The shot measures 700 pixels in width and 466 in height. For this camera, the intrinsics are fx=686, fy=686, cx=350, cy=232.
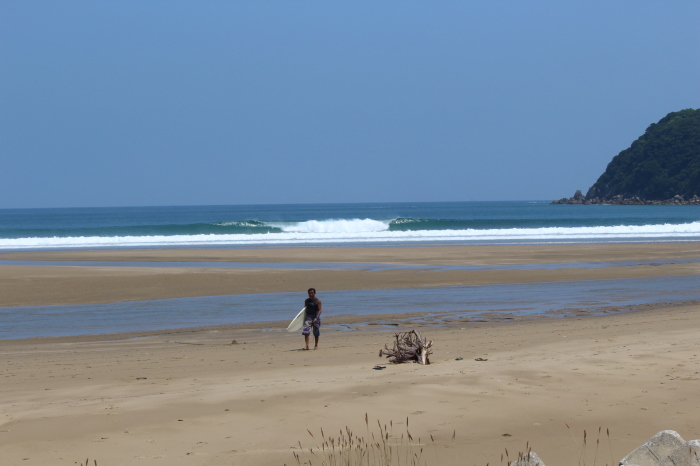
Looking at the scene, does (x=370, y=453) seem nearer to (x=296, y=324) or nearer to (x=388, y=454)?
(x=388, y=454)

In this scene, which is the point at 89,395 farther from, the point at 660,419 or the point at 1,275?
A: the point at 1,275

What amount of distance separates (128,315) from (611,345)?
963cm

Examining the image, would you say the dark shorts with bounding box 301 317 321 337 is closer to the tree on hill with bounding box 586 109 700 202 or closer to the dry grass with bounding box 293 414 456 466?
the dry grass with bounding box 293 414 456 466

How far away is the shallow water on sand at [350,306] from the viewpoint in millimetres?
13133

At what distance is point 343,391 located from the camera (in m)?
6.53

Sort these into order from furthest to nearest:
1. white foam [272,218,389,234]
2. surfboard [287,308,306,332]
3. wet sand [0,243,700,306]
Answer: white foam [272,218,389,234] < wet sand [0,243,700,306] < surfboard [287,308,306,332]

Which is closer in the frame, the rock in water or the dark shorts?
the rock in water

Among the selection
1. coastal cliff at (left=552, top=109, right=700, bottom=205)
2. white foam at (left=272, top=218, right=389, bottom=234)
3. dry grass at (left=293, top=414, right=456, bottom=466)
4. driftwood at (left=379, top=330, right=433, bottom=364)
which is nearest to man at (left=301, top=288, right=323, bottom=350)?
driftwood at (left=379, top=330, right=433, bottom=364)

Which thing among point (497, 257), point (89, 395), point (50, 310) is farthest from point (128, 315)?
point (497, 257)

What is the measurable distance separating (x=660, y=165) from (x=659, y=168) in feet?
4.21

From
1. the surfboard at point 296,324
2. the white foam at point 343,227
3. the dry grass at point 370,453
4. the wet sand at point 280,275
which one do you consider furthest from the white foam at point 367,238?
the dry grass at point 370,453

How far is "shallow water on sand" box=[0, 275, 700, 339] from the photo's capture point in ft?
43.1

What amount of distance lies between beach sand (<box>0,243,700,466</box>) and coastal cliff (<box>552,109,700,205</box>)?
116396 mm

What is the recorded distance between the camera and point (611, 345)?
29.1ft
